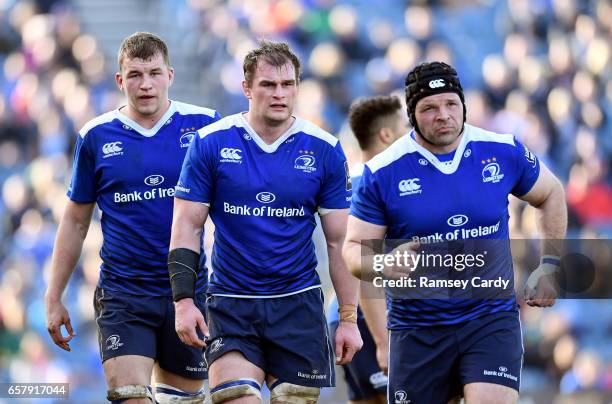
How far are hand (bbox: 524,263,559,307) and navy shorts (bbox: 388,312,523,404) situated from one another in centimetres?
14

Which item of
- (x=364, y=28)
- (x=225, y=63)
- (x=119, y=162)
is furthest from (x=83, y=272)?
(x=119, y=162)

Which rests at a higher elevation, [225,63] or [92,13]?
[92,13]

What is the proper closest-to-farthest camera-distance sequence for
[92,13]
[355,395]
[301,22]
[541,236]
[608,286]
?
1. [541,236]
2. [355,395]
3. [608,286]
4. [301,22]
5. [92,13]

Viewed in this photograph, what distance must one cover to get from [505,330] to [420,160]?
3.13 ft

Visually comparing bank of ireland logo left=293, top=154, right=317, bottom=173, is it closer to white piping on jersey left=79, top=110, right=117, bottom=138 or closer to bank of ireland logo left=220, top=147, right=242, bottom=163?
bank of ireland logo left=220, top=147, right=242, bottom=163

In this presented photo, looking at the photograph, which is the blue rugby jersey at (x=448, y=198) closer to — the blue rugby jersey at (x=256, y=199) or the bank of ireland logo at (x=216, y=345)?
the blue rugby jersey at (x=256, y=199)

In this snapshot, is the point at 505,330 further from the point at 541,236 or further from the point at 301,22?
the point at 301,22

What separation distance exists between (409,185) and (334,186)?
41 centimetres

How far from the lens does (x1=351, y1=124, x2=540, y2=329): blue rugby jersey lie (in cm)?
612

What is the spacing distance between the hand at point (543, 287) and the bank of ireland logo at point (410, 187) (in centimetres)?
75

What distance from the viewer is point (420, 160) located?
20.4ft

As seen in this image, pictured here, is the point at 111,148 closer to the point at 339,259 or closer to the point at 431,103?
the point at 339,259

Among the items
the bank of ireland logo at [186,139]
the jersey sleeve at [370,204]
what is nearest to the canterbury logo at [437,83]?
the jersey sleeve at [370,204]

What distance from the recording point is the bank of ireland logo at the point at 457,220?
610 cm
